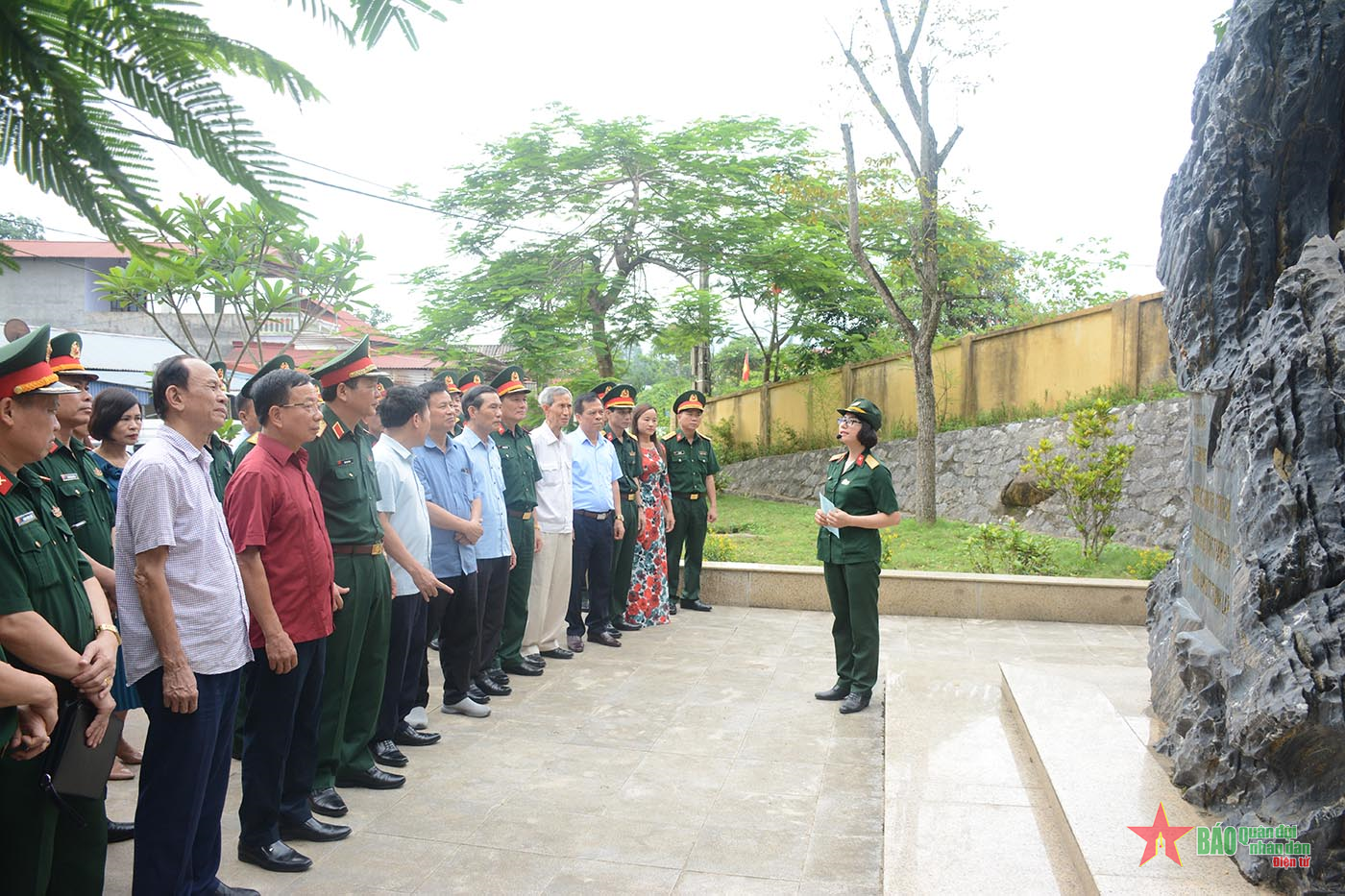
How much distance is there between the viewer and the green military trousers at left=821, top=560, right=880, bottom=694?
17.6ft

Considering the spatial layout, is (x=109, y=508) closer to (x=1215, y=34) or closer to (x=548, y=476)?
(x=548, y=476)

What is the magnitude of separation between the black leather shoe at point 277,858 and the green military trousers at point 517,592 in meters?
2.40

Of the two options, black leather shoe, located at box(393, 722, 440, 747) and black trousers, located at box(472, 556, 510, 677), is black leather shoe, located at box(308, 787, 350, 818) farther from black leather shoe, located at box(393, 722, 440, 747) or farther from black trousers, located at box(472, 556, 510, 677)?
black trousers, located at box(472, 556, 510, 677)

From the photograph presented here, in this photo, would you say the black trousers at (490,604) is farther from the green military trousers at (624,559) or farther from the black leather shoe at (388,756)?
the green military trousers at (624,559)

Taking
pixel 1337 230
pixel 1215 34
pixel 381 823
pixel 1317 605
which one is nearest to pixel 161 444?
pixel 381 823

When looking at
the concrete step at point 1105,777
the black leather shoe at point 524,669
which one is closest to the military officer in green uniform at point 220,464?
the black leather shoe at point 524,669

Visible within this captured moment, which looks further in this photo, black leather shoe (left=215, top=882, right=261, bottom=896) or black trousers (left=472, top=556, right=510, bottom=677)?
black trousers (left=472, top=556, right=510, bottom=677)

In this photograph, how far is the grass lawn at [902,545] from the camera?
8.98m

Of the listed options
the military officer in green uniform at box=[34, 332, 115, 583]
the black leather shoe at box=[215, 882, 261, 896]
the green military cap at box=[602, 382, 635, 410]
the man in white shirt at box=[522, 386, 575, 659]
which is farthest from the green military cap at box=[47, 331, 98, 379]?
the green military cap at box=[602, 382, 635, 410]

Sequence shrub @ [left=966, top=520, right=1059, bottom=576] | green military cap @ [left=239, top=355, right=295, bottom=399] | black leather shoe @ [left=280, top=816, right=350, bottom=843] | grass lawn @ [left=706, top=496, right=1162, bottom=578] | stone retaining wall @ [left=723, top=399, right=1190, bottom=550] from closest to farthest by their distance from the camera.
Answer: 1. black leather shoe @ [left=280, top=816, right=350, bottom=843]
2. green military cap @ [left=239, top=355, right=295, bottom=399]
3. shrub @ [left=966, top=520, right=1059, bottom=576]
4. grass lawn @ [left=706, top=496, right=1162, bottom=578]
5. stone retaining wall @ [left=723, top=399, right=1190, bottom=550]

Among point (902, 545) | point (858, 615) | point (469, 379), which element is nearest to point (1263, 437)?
point (858, 615)

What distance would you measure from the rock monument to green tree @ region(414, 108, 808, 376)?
1075cm

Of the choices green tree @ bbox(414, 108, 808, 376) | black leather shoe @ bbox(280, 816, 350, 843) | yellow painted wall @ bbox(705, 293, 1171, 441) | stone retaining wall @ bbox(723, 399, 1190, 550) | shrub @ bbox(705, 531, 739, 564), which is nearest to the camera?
black leather shoe @ bbox(280, 816, 350, 843)

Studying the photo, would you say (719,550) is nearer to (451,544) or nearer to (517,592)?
(517,592)
